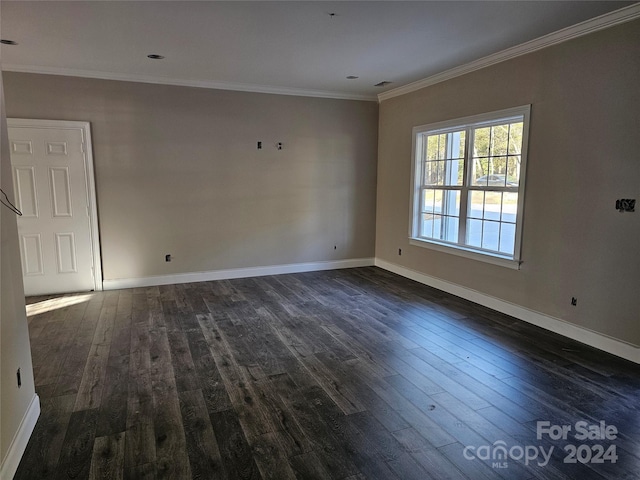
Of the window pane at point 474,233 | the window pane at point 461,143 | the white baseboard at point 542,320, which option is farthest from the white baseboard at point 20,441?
the window pane at point 461,143

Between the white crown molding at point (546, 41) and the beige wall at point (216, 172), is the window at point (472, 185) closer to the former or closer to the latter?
the white crown molding at point (546, 41)

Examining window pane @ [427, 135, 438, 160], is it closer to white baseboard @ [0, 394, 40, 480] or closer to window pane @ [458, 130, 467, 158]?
window pane @ [458, 130, 467, 158]

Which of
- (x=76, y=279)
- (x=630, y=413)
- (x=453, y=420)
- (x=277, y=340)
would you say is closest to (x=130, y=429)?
(x=277, y=340)

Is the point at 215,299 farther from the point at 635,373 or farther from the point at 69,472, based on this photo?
the point at 635,373

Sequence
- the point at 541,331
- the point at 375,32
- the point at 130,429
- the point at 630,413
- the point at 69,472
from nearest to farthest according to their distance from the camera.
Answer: the point at 69,472
the point at 130,429
the point at 630,413
the point at 375,32
the point at 541,331

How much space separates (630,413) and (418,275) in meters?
3.29

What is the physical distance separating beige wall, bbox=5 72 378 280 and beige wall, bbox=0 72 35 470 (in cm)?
309

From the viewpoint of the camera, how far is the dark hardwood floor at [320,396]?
2068mm

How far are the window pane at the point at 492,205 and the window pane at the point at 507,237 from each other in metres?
0.15

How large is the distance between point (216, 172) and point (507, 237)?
12.6 ft

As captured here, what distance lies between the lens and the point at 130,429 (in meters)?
2.34

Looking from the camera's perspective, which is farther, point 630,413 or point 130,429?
point 630,413

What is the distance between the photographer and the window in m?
4.19

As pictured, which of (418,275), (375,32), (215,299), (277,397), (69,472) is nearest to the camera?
(69,472)
